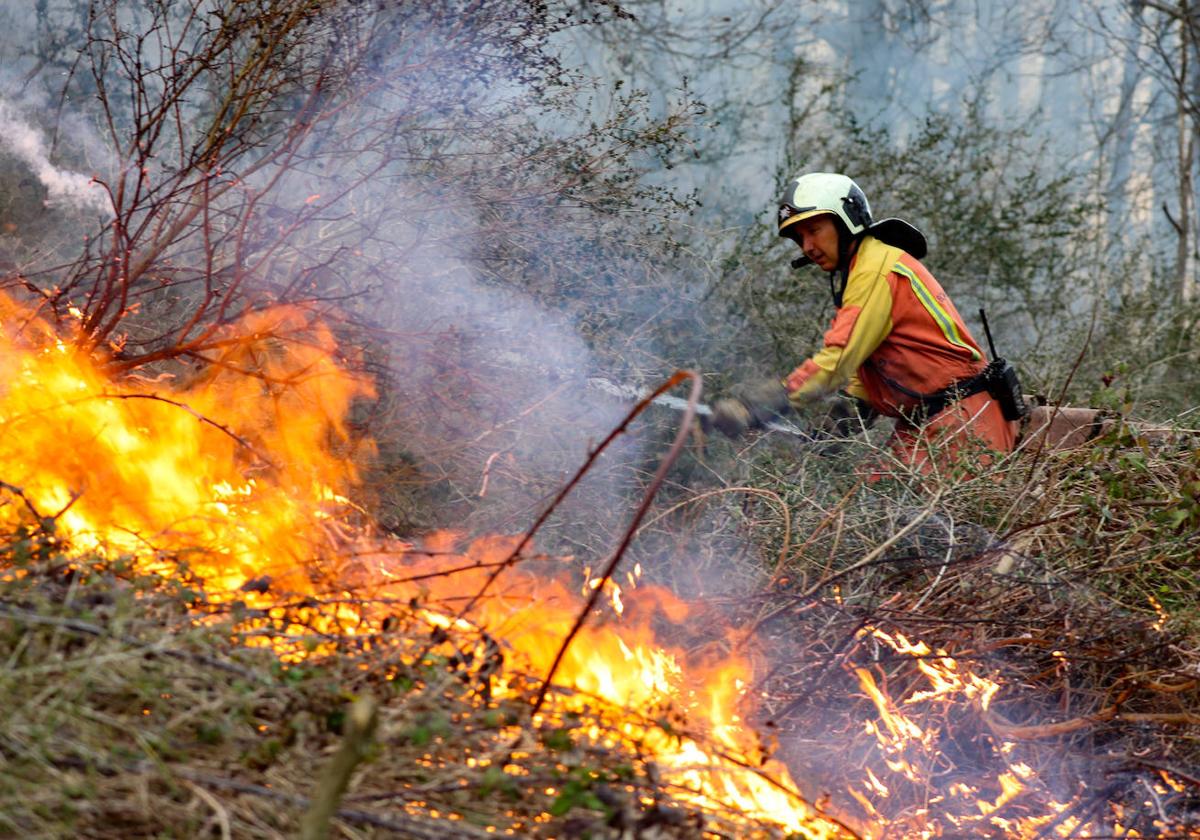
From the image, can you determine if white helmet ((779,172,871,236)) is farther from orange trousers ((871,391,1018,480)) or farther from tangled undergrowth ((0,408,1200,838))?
tangled undergrowth ((0,408,1200,838))

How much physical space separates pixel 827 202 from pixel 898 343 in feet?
2.50

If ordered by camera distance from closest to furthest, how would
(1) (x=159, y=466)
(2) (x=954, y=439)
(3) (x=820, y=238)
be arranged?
(1) (x=159, y=466)
(2) (x=954, y=439)
(3) (x=820, y=238)

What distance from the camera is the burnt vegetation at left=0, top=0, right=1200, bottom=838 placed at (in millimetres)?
2545

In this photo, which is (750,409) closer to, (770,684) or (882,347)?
(882,347)

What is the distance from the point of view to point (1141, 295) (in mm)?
9102

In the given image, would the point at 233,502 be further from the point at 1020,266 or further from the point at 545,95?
the point at 1020,266

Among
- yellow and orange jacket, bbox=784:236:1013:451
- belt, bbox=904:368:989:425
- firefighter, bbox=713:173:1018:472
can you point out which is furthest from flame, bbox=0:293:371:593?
belt, bbox=904:368:989:425

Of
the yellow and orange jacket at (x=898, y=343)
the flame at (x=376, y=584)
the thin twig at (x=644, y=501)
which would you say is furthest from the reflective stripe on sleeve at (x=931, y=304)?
the thin twig at (x=644, y=501)

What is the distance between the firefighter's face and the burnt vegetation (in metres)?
0.94

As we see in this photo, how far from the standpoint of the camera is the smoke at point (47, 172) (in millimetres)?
6605

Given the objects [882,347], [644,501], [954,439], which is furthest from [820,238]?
[644,501]

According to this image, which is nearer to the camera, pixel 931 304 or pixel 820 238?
pixel 931 304

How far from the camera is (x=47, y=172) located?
670 centimetres

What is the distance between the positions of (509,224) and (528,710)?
387 cm
